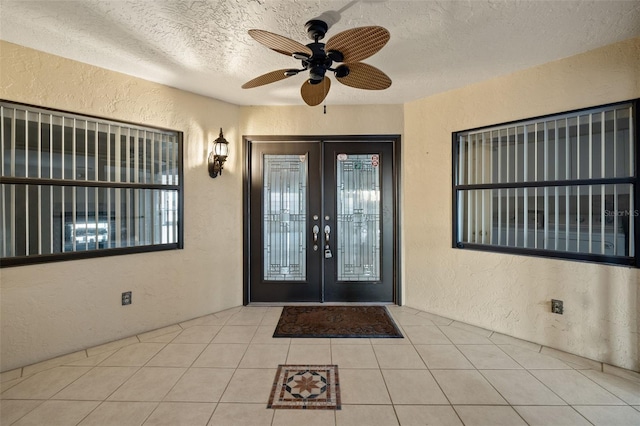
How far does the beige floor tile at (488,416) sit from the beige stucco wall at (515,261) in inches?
47.3

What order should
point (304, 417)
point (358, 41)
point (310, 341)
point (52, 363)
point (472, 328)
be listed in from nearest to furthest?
point (358, 41), point (304, 417), point (52, 363), point (310, 341), point (472, 328)

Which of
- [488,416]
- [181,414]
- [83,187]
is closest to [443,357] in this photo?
[488,416]

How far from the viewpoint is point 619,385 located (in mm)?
2020

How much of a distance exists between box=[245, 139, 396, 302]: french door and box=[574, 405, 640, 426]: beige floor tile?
1.97m

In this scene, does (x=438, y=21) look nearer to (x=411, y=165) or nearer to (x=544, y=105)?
(x=544, y=105)

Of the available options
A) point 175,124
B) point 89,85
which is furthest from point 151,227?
point 89,85

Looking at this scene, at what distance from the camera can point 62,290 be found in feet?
7.86

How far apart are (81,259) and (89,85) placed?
5.20 ft

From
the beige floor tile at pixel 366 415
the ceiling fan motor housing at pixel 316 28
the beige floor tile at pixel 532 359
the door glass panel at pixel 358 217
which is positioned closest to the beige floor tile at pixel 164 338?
the beige floor tile at pixel 366 415

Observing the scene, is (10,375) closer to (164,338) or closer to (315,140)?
(164,338)

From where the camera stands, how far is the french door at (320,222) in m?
3.58

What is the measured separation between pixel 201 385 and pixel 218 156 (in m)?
2.28

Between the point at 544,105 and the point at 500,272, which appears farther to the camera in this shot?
the point at 500,272

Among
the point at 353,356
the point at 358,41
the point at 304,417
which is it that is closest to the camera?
the point at 358,41
